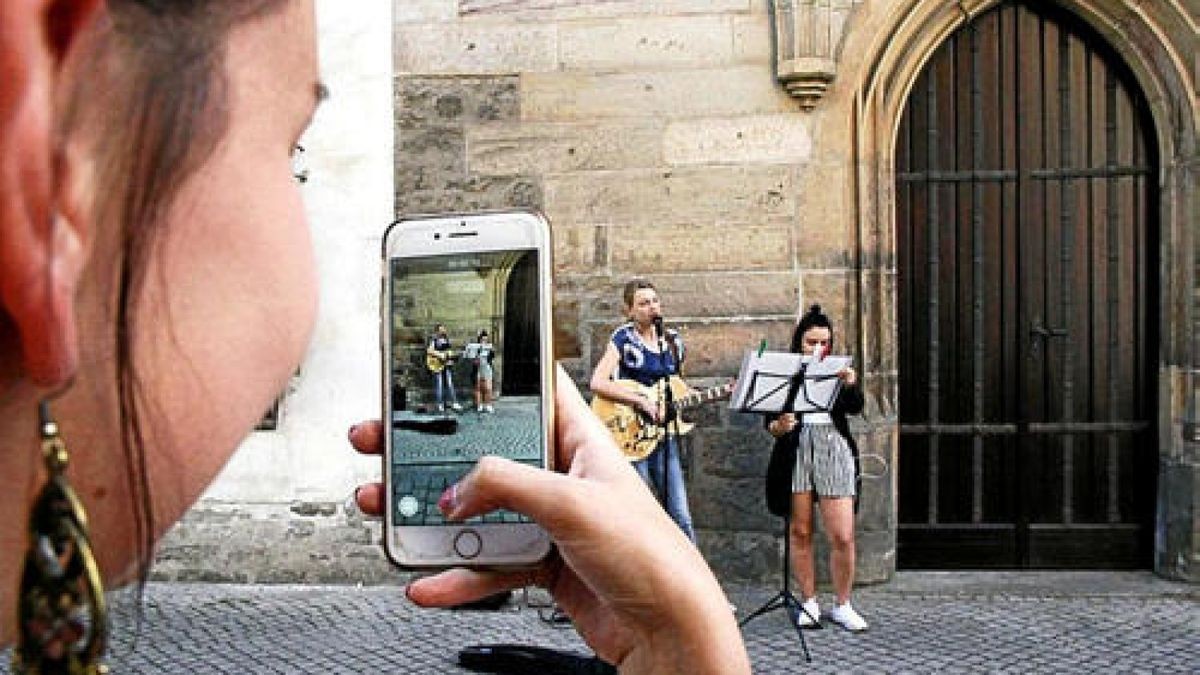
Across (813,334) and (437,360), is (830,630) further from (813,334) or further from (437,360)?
(437,360)

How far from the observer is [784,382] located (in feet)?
19.3

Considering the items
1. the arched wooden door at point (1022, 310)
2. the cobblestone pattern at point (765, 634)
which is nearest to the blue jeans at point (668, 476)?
the cobblestone pattern at point (765, 634)

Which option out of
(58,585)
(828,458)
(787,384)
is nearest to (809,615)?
(828,458)

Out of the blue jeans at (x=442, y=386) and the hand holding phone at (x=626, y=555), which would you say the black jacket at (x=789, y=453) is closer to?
the blue jeans at (x=442, y=386)

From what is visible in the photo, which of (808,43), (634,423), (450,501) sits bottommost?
(634,423)

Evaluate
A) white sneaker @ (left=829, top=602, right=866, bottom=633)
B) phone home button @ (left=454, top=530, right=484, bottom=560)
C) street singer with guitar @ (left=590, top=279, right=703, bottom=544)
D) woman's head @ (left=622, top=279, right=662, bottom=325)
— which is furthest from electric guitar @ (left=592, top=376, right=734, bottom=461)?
phone home button @ (left=454, top=530, right=484, bottom=560)

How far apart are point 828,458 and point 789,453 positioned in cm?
18

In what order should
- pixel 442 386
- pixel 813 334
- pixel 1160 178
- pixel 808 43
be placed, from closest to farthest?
pixel 442 386, pixel 813 334, pixel 808 43, pixel 1160 178

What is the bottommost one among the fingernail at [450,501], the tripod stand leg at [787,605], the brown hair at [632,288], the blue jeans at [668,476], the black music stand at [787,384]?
the tripod stand leg at [787,605]

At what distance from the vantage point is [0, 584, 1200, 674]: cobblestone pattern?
5.34m

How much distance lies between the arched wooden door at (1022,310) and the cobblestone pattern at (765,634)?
23.3 inches

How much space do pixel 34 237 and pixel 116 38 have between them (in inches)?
3.3

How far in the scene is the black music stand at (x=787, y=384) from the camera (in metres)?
5.85

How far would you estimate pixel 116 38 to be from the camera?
0.45 m
